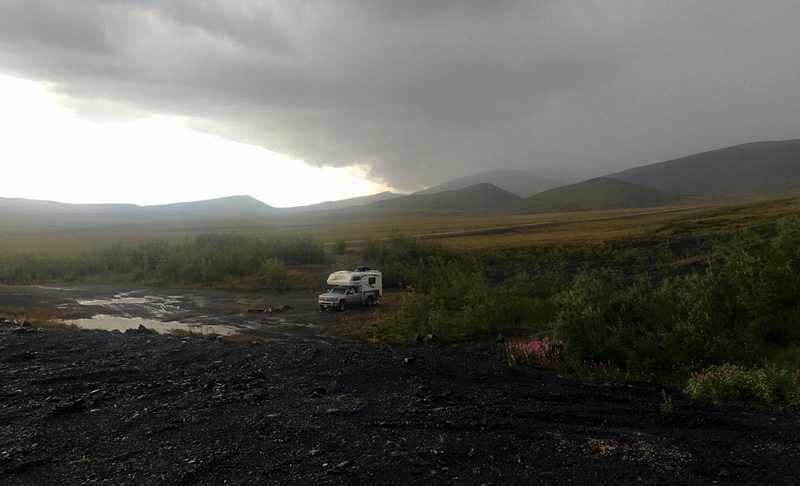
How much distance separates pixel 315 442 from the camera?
6.97 m

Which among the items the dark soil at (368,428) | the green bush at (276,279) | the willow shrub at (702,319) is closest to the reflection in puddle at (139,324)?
the dark soil at (368,428)

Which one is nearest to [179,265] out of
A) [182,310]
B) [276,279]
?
[276,279]

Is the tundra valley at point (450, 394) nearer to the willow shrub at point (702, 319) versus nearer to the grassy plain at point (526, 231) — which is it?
the willow shrub at point (702, 319)

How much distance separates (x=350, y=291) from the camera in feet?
85.0

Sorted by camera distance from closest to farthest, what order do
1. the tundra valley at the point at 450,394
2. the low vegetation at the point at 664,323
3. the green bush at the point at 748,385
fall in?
the tundra valley at the point at 450,394 < the green bush at the point at 748,385 < the low vegetation at the point at 664,323

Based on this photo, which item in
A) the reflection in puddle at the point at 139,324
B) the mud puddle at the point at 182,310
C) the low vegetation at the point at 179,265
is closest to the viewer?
the reflection in puddle at the point at 139,324

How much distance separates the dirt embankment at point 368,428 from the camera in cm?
588

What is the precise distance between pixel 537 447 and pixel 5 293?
39.6 m

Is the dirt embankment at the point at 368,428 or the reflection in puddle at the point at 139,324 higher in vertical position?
the dirt embankment at the point at 368,428

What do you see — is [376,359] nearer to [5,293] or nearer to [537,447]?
[537,447]

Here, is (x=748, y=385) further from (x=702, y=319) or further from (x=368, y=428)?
(x=368, y=428)

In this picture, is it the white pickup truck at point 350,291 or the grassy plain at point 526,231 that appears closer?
the white pickup truck at point 350,291

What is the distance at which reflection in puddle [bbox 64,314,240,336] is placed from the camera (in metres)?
20.5

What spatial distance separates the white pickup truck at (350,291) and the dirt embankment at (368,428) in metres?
12.8
